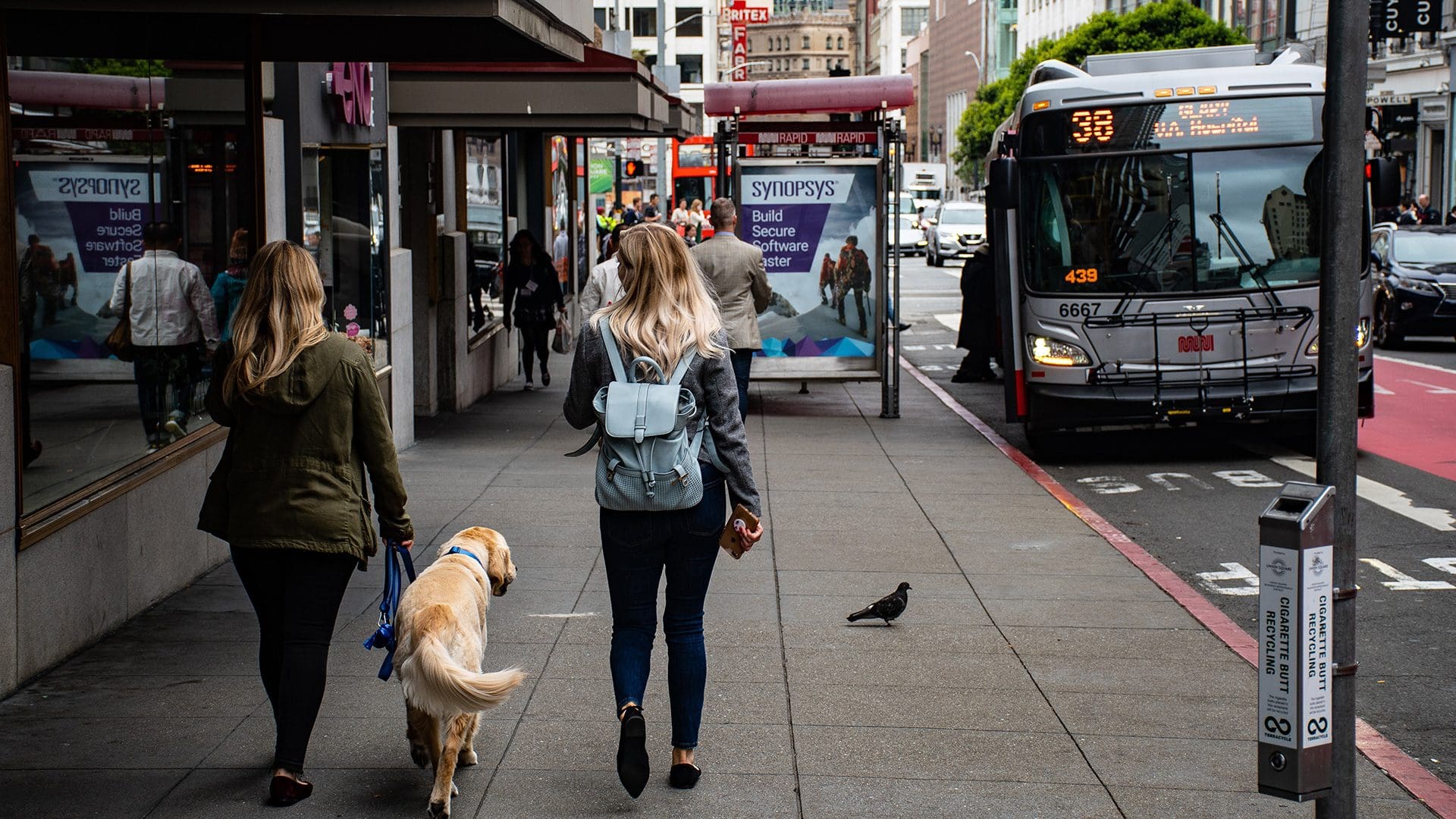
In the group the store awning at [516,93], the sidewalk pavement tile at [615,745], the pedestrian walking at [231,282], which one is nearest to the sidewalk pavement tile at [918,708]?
the sidewalk pavement tile at [615,745]

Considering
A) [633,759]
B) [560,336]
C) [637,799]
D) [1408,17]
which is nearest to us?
[633,759]

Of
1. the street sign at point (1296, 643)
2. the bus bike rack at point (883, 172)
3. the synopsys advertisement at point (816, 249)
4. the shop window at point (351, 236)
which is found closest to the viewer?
the street sign at point (1296, 643)

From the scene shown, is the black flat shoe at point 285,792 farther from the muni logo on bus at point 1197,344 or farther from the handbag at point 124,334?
the muni logo on bus at point 1197,344

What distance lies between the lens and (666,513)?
4.98 m

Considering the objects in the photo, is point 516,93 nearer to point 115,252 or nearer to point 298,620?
point 115,252

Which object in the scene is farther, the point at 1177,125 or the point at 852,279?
the point at 852,279

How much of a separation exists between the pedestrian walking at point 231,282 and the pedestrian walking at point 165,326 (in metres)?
0.10

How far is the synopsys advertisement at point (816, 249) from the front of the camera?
1614cm

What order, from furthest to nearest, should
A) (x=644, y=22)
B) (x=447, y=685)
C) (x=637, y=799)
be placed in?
(x=644, y=22) < (x=637, y=799) < (x=447, y=685)

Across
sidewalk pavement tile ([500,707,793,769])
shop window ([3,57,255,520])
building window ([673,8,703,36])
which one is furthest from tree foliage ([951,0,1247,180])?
sidewalk pavement tile ([500,707,793,769])

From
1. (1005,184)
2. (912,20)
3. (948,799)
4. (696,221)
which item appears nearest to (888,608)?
(948,799)

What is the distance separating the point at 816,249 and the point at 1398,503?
6.59 meters

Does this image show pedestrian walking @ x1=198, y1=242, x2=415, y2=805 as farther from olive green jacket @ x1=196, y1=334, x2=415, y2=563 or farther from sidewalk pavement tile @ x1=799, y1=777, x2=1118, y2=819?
sidewalk pavement tile @ x1=799, y1=777, x2=1118, y2=819

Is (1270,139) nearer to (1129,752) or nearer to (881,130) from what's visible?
(881,130)
